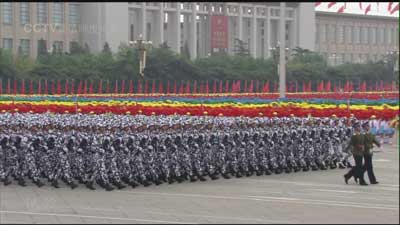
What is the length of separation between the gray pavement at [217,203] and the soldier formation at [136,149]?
283mm

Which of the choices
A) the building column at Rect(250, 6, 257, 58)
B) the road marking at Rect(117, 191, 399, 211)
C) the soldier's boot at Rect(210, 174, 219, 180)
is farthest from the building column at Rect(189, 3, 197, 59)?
the road marking at Rect(117, 191, 399, 211)

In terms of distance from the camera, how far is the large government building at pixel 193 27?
76.8 metres

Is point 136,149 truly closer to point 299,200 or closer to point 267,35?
point 299,200

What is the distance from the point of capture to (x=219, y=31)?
80250 millimetres

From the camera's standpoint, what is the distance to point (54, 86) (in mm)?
54156

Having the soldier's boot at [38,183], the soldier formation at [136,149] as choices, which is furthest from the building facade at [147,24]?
the soldier's boot at [38,183]

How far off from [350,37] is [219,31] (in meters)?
23.4

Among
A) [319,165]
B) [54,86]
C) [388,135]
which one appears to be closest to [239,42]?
[54,86]

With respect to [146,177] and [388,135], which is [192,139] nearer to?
[146,177]

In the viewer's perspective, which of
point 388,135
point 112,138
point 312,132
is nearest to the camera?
point 112,138

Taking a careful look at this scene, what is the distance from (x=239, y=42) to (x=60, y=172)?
67.0m

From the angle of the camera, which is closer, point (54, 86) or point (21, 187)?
point (21, 187)

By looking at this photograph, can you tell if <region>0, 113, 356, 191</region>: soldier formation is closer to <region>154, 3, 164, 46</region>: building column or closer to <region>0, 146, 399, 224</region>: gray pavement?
<region>0, 146, 399, 224</region>: gray pavement

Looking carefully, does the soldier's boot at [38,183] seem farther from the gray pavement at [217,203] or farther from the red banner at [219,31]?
the red banner at [219,31]
